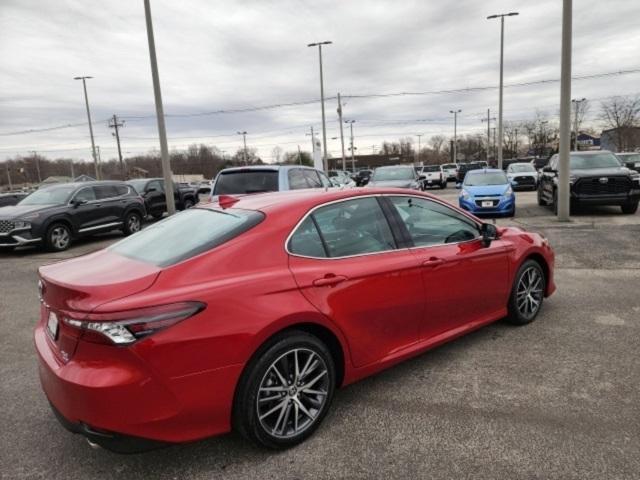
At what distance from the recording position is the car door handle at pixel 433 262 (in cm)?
364

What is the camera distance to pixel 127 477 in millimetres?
2678

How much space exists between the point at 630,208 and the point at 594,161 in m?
1.68

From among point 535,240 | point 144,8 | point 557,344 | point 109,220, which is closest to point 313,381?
point 557,344

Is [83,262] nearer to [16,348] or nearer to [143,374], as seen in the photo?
[143,374]

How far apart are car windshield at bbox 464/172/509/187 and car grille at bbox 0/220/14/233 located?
12309 mm

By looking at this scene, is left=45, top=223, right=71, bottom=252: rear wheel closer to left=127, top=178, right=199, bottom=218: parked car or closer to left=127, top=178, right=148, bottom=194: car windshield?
left=127, top=178, right=199, bottom=218: parked car

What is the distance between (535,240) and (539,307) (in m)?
0.72

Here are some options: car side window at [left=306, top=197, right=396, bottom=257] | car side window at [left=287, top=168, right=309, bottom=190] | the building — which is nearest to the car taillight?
car side window at [left=306, top=197, right=396, bottom=257]

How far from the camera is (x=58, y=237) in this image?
11188 millimetres

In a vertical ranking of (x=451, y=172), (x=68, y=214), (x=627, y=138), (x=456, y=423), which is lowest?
(x=456, y=423)

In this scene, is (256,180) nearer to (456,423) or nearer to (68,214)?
(68,214)

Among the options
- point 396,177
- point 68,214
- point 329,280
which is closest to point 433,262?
point 329,280

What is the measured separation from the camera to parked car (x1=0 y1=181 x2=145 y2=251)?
10.5 m

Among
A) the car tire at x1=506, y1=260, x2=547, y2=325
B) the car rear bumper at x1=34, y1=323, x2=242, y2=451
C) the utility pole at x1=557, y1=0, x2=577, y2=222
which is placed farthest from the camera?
the utility pole at x1=557, y1=0, x2=577, y2=222
